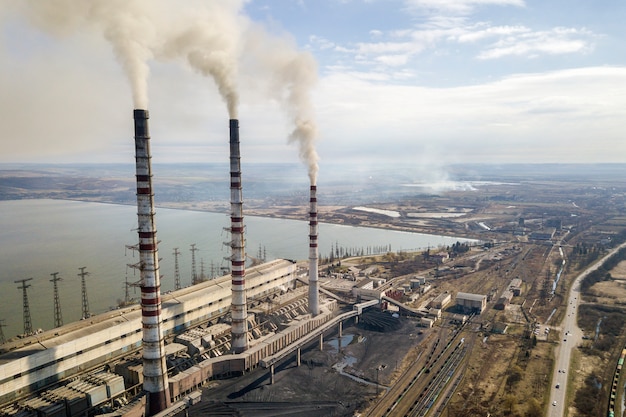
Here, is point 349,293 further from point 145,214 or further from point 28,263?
point 28,263

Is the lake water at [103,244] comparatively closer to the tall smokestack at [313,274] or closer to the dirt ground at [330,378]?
the dirt ground at [330,378]

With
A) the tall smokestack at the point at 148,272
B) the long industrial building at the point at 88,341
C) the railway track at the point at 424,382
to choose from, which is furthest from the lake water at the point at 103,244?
the railway track at the point at 424,382

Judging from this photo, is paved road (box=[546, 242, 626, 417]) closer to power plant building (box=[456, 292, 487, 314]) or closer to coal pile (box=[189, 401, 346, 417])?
power plant building (box=[456, 292, 487, 314])

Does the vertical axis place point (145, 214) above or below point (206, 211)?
above

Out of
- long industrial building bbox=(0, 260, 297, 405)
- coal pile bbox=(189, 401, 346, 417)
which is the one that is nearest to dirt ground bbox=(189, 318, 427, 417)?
coal pile bbox=(189, 401, 346, 417)

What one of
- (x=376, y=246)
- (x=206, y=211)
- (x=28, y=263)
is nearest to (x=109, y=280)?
(x=28, y=263)

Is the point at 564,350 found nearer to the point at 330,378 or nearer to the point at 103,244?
the point at 330,378

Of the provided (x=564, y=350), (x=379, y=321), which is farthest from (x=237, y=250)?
(x=564, y=350)
